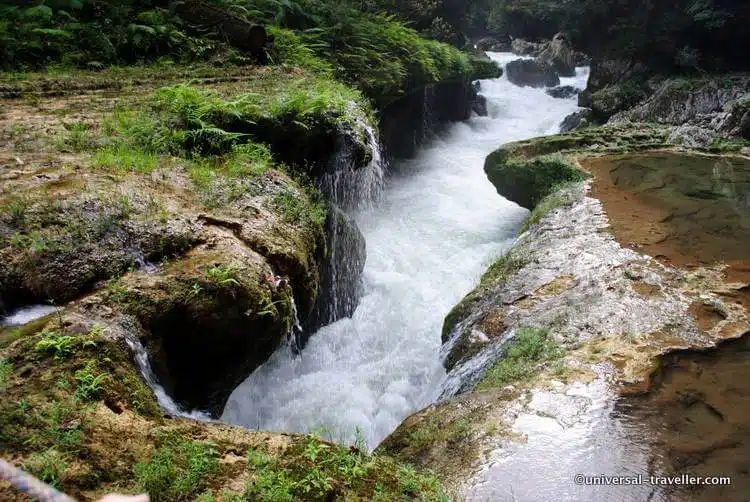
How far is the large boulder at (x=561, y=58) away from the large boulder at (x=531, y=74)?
2.66ft

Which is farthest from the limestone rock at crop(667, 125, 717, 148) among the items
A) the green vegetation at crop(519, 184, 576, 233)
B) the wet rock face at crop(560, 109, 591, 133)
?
the wet rock face at crop(560, 109, 591, 133)

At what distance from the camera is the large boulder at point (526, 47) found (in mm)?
31438

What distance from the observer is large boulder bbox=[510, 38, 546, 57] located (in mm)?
31438

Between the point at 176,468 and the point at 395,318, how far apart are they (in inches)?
238

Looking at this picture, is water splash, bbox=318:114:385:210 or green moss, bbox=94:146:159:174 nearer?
green moss, bbox=94:146:159:174

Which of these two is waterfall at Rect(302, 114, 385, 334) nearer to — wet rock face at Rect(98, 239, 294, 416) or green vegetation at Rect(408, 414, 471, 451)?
wet rock face at Rect(98, 239, 294, 416)

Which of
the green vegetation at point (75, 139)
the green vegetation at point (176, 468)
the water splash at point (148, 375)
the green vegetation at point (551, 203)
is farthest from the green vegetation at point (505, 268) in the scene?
the green vegetation at point (75, 139)

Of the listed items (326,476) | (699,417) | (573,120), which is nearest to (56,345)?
(326,476)

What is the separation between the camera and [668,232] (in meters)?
7.96

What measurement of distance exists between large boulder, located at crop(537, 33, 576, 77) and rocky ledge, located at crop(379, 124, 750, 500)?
67.8ft

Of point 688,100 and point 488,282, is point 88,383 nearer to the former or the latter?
point 488,282

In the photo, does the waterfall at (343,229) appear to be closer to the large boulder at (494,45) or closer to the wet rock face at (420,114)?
the wet rock face at (420,114)

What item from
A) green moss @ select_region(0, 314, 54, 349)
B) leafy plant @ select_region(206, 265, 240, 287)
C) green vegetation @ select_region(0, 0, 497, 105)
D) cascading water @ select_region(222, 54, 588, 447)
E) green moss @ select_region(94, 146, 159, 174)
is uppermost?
green vegetation @ select_region(0, 0, 497, 105)

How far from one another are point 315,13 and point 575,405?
11.3 m
